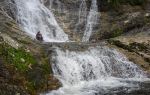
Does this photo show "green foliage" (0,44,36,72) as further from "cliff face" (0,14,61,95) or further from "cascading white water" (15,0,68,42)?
"cascading white water" (15,0,68,42)

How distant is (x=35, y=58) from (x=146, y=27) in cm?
1166

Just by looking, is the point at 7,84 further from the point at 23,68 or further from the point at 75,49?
the point at 75,49

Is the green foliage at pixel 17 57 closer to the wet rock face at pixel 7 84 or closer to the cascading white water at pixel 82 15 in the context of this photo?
the wet rock face at pixel 7 84

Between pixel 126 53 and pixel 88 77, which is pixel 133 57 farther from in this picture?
pixel 88 77

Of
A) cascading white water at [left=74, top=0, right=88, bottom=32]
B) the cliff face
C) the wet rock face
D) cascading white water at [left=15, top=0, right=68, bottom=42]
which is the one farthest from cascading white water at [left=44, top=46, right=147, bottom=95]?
cascading white water at [left=74, top=0, right=88, bottom=32]

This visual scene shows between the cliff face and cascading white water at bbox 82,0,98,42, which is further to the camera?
cascading white water at bbox 82,0,98,42

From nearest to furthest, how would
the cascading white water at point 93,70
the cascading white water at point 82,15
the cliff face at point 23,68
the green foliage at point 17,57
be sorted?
1. the cliff face at point 23,68
2. the green foliage at point 17,57
3. the cascading white water at point 93,70
4. the cascading white water at point 82,15

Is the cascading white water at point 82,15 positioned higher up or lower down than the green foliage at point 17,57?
higher up

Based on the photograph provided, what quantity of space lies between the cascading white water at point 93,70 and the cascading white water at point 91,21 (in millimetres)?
8209

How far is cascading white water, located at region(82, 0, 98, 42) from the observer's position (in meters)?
31.2

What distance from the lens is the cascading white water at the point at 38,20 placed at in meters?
29.1

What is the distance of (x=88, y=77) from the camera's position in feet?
67.4

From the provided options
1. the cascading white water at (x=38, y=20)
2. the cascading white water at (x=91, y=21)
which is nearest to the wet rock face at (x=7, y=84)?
→ the cascading white water at (x=38, y=20)

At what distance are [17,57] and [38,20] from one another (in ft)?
39.2
